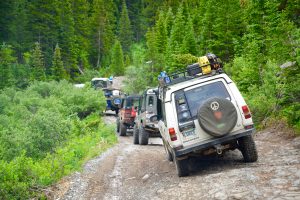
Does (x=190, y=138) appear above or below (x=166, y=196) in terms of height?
above

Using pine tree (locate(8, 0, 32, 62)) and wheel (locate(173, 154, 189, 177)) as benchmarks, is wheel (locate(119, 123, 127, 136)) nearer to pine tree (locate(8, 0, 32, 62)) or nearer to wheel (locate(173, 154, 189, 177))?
wheel (locate(173, 154, 189, 177))

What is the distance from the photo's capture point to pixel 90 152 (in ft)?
50.6

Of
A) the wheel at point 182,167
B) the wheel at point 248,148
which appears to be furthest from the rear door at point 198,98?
the wheel at point 182,167

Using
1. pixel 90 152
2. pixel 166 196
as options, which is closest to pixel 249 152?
pixel 166 196

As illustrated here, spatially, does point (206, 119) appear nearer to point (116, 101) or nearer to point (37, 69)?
point (116, 101)

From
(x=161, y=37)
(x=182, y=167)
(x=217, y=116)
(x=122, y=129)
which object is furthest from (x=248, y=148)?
(x=161, y=37)

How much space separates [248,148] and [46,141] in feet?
36.6

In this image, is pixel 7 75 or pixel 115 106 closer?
pixel 115 106

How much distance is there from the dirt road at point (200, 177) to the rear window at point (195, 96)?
4.45 feet

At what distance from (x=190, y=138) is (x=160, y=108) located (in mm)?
2112

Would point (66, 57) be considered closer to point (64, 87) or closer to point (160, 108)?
point (64, 87)

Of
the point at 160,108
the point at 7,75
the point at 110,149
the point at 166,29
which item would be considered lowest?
the point at 110,149

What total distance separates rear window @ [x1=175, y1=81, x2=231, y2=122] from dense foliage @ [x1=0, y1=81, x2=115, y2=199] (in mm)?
3912

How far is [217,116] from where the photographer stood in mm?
8484
